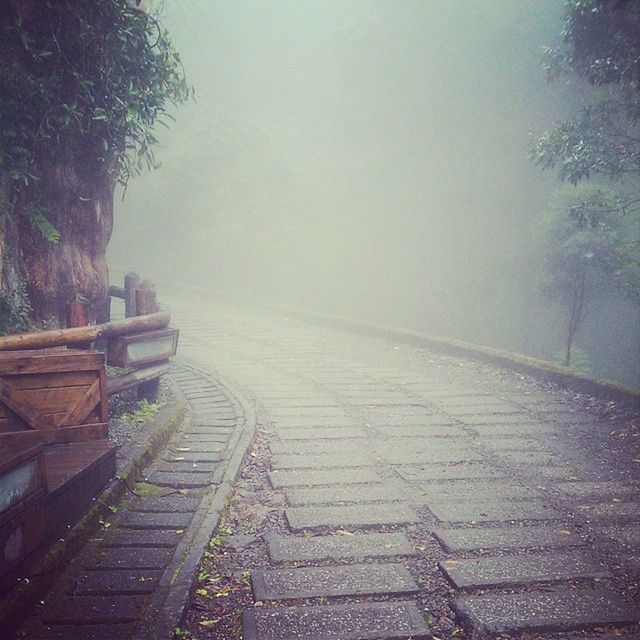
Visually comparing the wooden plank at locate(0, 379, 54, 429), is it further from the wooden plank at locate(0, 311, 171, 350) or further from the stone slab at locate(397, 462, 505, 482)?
the stone slab at locate(397, 462, 505, 482)

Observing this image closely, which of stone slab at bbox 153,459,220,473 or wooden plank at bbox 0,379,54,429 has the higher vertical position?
wooden plank at bbox 0,379,54,429

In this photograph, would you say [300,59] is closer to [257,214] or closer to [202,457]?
[257,214]

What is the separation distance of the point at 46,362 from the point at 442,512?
331cm

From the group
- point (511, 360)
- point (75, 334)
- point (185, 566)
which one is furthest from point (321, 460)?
point (511, 360)

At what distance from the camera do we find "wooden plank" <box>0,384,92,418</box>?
3.83 m

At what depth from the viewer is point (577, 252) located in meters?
12.0

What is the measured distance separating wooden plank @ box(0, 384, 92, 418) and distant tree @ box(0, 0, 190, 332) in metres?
1.10

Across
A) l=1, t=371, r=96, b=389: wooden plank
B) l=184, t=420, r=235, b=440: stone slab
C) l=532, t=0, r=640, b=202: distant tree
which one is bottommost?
l=184, t=420, r=235, b=440: stone slab

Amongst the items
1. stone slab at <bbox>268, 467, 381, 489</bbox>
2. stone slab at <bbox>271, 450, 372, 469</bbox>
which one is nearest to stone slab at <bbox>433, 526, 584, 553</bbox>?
stone slab at <bbox>268, 467, 381, 489</bbox>

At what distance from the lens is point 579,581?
10.2ft

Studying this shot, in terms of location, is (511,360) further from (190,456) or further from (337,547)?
(337,547)

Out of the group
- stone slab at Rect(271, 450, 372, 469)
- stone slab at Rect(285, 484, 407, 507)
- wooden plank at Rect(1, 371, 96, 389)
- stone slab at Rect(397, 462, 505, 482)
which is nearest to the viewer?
wooden plank at Rect(1, 371, 96, 389)

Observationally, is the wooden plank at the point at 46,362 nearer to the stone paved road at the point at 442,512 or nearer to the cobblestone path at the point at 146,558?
the cobblestone path at the point at 146,558

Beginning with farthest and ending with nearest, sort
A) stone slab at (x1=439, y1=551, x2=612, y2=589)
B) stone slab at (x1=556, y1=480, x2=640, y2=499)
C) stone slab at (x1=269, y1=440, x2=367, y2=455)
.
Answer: stone slab at (x1=269, y1=440, x2=367, y2=455) → stone slab at (x1=556, y1=480, x2=640, y2=499) → stone slab at (x1=439, y1=551, x2=612, y2=589)
